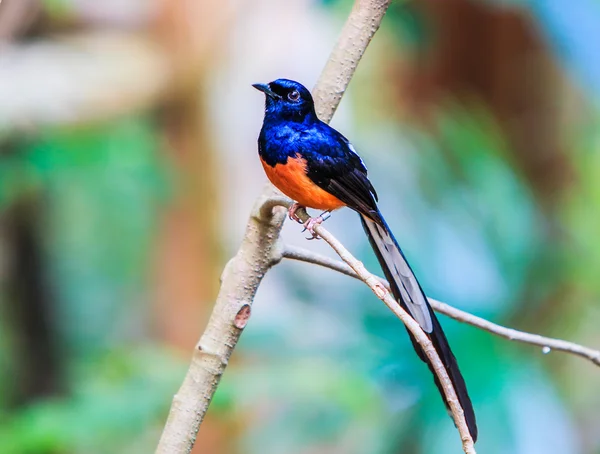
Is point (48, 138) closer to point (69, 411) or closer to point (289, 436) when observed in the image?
point (69, 411)

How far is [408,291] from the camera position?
1.01m

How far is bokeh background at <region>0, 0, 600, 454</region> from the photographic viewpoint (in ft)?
7.34

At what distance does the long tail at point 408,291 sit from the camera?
99cm

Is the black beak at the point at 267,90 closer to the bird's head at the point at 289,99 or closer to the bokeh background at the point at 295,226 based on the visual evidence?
the bird's head at the point at 289,99

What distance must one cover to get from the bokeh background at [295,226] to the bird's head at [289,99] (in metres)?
1.09

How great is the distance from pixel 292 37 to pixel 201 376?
261 centimetres

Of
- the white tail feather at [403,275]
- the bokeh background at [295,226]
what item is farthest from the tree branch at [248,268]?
the bokeh background at [295,226]

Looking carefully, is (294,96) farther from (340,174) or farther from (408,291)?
(408,291)

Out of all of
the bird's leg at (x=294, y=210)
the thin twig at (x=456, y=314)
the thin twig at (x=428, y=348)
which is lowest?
the thin twig at (x=428, y=348)

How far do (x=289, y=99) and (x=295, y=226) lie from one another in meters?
2.51

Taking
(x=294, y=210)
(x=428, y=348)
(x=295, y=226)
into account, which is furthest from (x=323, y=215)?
(x=295, y=226)

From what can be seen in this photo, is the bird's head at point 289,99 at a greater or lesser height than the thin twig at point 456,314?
greater

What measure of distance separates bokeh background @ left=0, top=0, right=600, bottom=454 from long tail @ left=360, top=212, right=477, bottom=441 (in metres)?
1.11

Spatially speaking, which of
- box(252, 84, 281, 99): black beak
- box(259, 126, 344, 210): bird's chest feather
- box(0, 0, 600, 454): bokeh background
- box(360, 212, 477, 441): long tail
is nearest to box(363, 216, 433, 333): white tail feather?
box(360, 212, 477, 441): long tail
